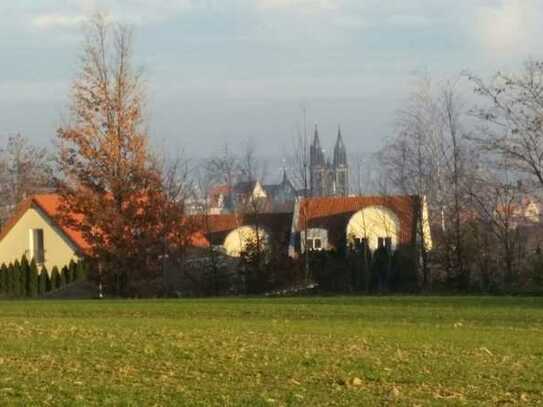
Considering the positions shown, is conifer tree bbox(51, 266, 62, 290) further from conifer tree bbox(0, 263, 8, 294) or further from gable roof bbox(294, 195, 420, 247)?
gable roof bbox(294, 195, 420, 247)

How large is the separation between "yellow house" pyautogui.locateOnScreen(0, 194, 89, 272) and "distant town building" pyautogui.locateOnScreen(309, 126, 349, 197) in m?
14.8

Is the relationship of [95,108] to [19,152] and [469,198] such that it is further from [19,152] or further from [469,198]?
[19,152]

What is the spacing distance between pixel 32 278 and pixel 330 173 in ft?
93.1

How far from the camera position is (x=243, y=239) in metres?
49.0

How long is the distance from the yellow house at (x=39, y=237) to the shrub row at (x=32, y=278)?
277cm

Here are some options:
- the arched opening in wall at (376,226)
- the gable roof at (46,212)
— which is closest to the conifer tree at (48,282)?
the gable roof at (46,212)

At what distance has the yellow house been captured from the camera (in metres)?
53.3

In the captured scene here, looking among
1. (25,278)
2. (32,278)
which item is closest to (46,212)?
(25,278)

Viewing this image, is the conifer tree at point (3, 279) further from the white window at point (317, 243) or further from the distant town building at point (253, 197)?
the white window at point (317, 243)

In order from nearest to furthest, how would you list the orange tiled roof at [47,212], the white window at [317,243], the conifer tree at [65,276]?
the conifer tree at [65,276], the orange tiled roof at [47,212], the white window at [317,243]

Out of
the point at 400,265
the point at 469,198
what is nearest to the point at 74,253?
the point at 400,265

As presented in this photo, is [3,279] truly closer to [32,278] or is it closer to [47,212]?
[32,278]

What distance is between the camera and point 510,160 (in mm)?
42812

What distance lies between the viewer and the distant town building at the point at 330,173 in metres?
61.7
